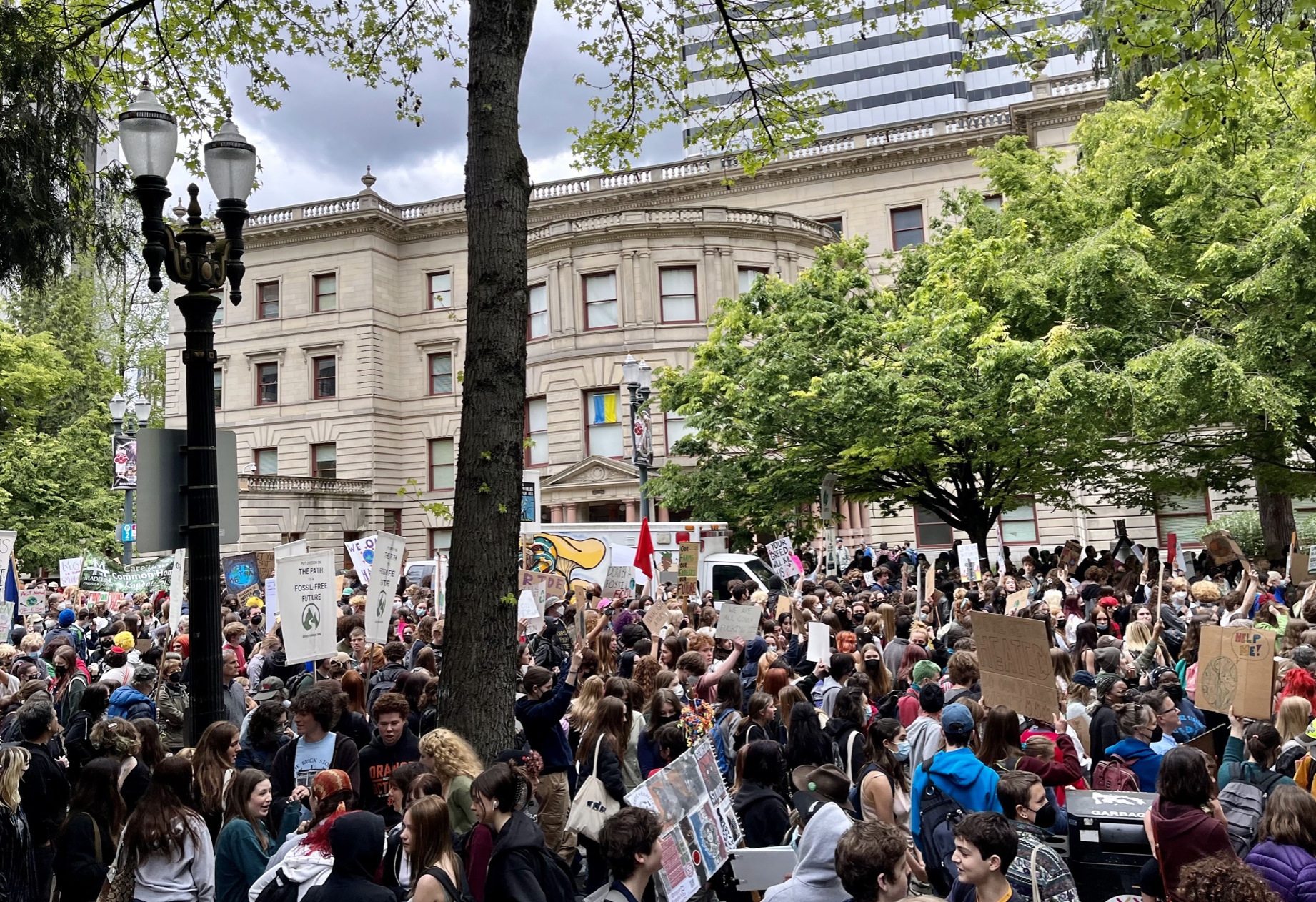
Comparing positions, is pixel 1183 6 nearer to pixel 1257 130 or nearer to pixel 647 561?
pixel 647 561

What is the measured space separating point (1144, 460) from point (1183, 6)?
739 inches

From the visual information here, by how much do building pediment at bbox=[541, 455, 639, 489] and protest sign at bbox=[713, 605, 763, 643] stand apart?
24.6 meters

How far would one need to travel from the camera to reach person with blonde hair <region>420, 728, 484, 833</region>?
577 cm

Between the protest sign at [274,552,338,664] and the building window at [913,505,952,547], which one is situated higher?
the protest sign at [274,552,338,664]

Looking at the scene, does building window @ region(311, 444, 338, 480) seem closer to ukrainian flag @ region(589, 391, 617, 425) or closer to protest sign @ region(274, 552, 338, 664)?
ukrainian flag @ region(589, 391, 617, 425)

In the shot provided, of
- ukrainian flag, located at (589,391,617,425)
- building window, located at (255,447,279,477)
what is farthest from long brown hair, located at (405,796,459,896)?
building window, located at (255,447,279,477)

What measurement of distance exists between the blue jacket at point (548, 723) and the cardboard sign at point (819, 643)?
3.41m

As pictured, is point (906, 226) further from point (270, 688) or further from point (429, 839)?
point (429, 839)

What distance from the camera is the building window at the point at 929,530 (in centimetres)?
3784

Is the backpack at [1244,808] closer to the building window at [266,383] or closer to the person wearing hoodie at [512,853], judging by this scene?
the person wearing hoodie at [512,853]

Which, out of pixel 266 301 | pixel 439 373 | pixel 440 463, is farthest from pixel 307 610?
pixel 266 301

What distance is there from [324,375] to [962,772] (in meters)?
43.5

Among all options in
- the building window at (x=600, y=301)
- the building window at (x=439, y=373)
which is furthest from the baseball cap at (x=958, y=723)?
the building window at (x=439, y=373)

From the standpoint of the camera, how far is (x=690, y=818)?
5.23 meters
